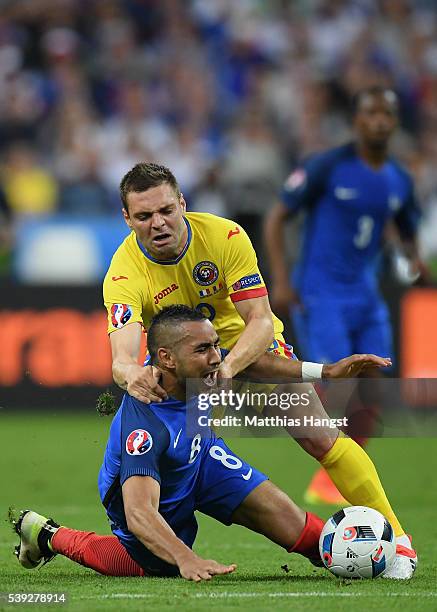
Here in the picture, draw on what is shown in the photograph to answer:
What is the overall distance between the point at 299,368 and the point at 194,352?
2.43 feet

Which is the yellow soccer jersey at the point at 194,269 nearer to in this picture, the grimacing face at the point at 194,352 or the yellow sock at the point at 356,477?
the grimacing face at the point at 194,352

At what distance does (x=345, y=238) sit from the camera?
928 cm

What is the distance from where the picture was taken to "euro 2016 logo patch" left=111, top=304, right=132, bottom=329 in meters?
6.11

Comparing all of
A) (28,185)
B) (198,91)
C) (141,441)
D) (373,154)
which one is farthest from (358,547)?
(198,91)

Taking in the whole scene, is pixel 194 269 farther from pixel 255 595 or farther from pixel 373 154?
pixel 373 154

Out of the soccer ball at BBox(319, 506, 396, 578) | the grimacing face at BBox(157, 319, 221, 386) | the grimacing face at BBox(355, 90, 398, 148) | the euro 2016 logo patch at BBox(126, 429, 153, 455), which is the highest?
the grimacing face at BBox(355, 90, 398, 148)

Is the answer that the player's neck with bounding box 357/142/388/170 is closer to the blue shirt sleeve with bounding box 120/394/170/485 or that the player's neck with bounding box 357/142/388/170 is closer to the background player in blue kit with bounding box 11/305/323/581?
the background player in blue kit with bounding box 11/305/323/581

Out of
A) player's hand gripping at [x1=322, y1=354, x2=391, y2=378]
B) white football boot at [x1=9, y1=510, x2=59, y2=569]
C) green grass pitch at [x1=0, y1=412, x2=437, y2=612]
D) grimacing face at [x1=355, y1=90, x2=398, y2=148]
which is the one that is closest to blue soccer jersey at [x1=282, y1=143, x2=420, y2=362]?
grimacing face at [x1=355, y1=90, x2=398, y2=148]

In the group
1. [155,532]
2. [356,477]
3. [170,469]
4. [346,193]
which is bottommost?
[155,532]

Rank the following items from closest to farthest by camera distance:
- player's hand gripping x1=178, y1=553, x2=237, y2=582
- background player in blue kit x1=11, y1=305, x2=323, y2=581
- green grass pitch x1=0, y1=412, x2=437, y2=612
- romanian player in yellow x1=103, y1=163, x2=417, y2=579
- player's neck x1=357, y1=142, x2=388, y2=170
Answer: green grass pitch x1=0, y1=412, x2=437, y2=612, player's hand gripping x1=178, y1=553, x2=237, y2=582, background player in blue kit x1=11, y1=305, x2=323, y2=581, romanian player in yellow x1=103, y1=163, x2=417, y2=579, player's neck x1=357, y1=142, x2=388, y2=170

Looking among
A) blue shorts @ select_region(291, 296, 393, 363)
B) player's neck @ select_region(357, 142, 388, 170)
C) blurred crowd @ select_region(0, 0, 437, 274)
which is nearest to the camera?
blue shorts @ select_region(291, 296, 393, 363)

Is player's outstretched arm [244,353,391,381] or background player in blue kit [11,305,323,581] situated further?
player's outstretched arm [244,353,391,381]

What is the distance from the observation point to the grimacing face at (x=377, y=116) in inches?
348

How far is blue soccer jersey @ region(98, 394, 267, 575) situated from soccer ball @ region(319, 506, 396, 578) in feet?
1.50
